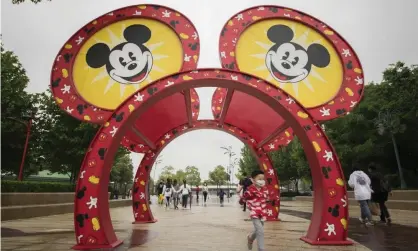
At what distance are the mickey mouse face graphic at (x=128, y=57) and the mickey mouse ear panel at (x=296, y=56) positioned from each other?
1919 millimetres

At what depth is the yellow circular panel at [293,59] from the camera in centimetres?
771

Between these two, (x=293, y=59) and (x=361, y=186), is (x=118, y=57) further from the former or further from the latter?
(x=361, y=186)

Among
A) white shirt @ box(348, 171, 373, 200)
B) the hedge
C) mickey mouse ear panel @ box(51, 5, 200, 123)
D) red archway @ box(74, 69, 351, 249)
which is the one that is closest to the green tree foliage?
white shirt @ box(348, 171, 373, 200)

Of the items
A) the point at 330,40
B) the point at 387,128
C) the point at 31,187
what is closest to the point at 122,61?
the point at 330,40

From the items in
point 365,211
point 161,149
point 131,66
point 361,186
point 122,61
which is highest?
point 122,61

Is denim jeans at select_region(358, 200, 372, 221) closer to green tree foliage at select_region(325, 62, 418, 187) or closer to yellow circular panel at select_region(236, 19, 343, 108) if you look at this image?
yellow circular panel at select_region(236, 19, 343, 108)

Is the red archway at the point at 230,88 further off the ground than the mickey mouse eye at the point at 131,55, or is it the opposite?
the mickey mouse eye at the point at 131,55

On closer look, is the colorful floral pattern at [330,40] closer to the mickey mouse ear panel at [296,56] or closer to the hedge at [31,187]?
the mickey mouse ear panel at [296,56]

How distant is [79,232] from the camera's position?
6.05 meters

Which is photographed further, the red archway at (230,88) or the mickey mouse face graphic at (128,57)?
the mickey mouse face graphic at (128,57)

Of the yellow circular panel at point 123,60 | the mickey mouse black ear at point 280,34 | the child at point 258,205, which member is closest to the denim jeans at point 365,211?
the mickey mouse black ear at point 280,34

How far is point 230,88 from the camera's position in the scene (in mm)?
7070

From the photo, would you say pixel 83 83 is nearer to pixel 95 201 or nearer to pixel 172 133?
pixel 95 201

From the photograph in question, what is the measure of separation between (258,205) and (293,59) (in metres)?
4.10
